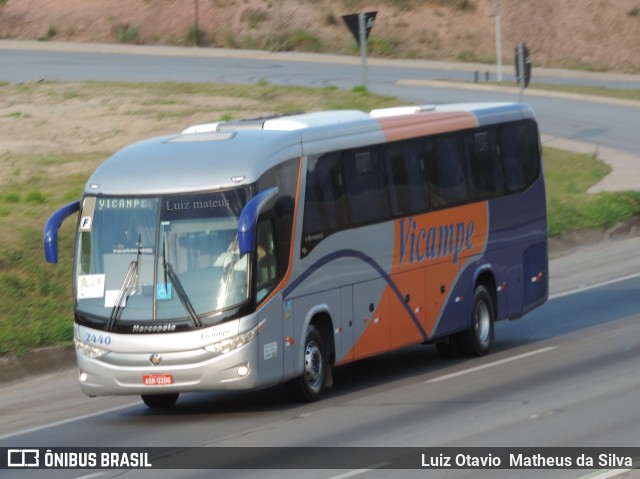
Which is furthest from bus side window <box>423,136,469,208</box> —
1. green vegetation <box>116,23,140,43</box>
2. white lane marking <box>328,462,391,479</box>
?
green vegetation <box>116,23,140,43</box>

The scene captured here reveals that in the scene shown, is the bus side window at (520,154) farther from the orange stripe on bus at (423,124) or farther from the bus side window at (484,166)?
the orange stripe on bus at (423,124)

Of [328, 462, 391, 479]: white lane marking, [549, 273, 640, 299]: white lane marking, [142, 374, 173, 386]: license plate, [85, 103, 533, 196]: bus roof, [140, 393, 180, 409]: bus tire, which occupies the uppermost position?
[85, 103, 533, 196]: bus roof

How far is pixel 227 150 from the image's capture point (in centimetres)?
1441

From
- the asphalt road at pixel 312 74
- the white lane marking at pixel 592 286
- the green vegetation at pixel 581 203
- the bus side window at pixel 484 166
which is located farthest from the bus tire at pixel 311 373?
the asphalt road at pixel 312 74

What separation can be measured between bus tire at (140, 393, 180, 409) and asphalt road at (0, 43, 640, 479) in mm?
128

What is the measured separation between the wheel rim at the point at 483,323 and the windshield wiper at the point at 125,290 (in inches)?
224

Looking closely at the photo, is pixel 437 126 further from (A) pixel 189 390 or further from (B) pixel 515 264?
(A) pixel 189 390

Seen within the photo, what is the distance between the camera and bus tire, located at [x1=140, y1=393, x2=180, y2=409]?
15227 mm

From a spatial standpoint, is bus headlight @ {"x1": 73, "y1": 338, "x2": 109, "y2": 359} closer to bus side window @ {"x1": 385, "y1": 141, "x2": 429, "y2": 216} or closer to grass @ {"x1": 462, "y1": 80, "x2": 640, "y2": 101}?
bus side window @ {"x1": 385, "y1": 141, "x2": 429, "y2": 216}

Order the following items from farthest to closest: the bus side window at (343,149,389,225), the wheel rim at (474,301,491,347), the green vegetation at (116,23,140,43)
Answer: the green vegetation at (116,23,140,43), the wheel rim at (474,301,491,347), the bus side window at (343,149,389,225)

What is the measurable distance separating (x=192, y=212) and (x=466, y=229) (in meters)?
5.06

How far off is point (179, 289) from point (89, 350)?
1250 millimetres

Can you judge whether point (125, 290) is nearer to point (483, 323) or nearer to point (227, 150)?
point (227, 150)

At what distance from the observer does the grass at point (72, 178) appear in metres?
19.7
